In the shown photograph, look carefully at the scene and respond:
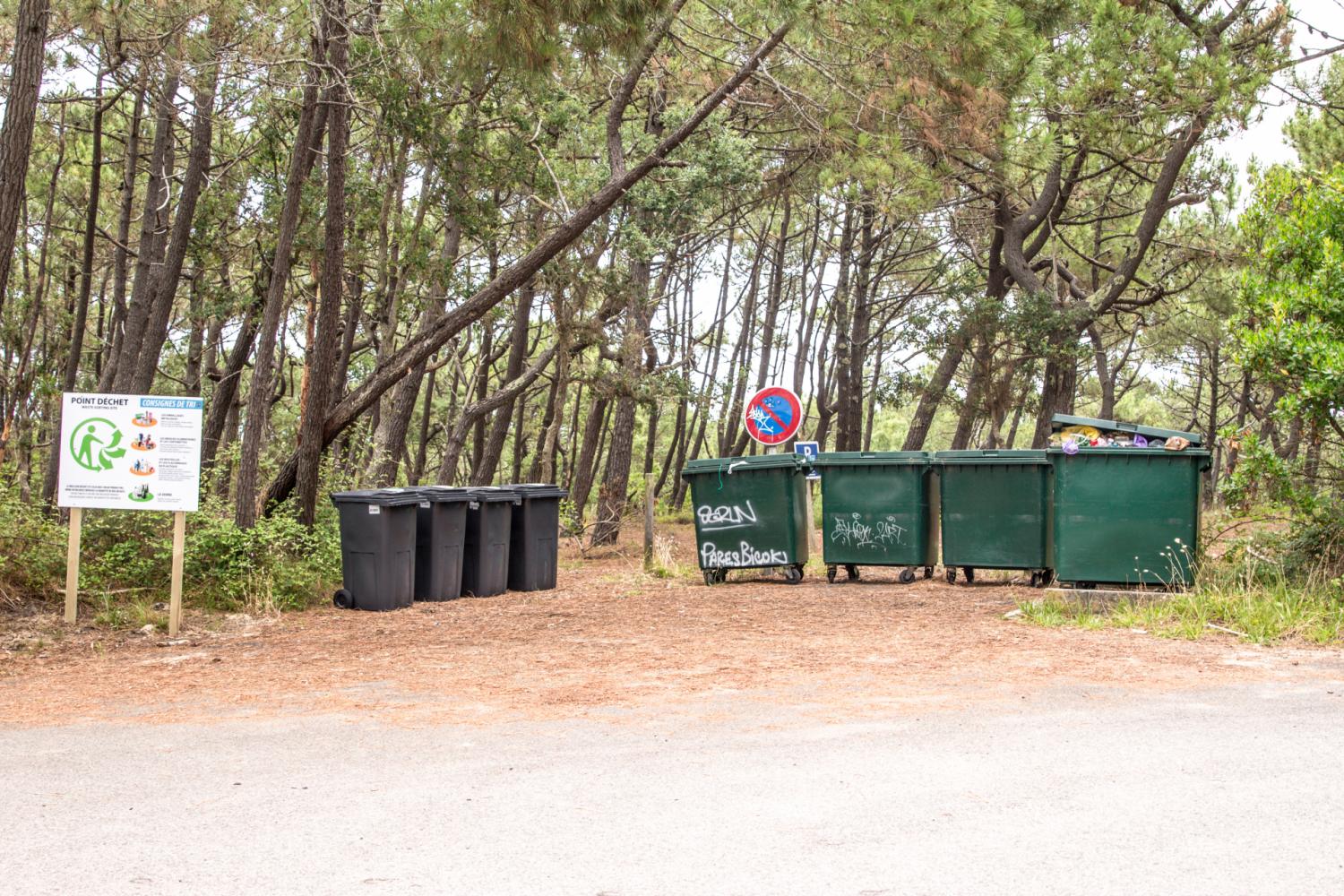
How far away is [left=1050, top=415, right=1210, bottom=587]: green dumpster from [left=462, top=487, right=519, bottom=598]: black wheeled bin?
18.8 feet

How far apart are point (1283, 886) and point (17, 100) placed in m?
9.77

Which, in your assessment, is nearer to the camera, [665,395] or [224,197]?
[224,197]

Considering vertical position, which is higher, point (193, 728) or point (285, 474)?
point (285, 474)

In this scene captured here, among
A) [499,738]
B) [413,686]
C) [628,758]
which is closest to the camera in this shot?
[628,758]

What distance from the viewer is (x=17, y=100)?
944 cm

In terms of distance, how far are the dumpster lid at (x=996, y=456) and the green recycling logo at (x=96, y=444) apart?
25.6 feet

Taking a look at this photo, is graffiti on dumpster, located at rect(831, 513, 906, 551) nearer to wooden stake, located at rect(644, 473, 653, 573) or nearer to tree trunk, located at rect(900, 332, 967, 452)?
wooden stake, located at rect(644, 473, 653, 573)

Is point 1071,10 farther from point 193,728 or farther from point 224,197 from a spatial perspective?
point 193,728

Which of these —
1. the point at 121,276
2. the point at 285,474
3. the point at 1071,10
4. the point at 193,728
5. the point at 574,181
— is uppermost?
the point at 1071,10

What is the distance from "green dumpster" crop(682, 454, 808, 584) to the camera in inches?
524

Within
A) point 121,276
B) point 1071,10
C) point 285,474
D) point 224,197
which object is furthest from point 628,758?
point 121,276

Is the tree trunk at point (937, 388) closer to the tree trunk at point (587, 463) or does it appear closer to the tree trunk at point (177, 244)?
the tree trunk at point (587, 463)

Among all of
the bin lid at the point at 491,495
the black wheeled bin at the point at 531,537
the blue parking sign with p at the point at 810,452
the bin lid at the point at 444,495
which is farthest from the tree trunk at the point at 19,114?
the blue parking sign with p at the point at 810,452

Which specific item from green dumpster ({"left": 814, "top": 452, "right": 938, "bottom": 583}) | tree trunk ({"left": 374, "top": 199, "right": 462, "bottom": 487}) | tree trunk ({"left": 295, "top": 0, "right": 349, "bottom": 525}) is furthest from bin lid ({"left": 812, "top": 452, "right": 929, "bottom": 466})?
tree trunk ({"left": 374, "top": 199, "right": 462, "bottom": 487})
